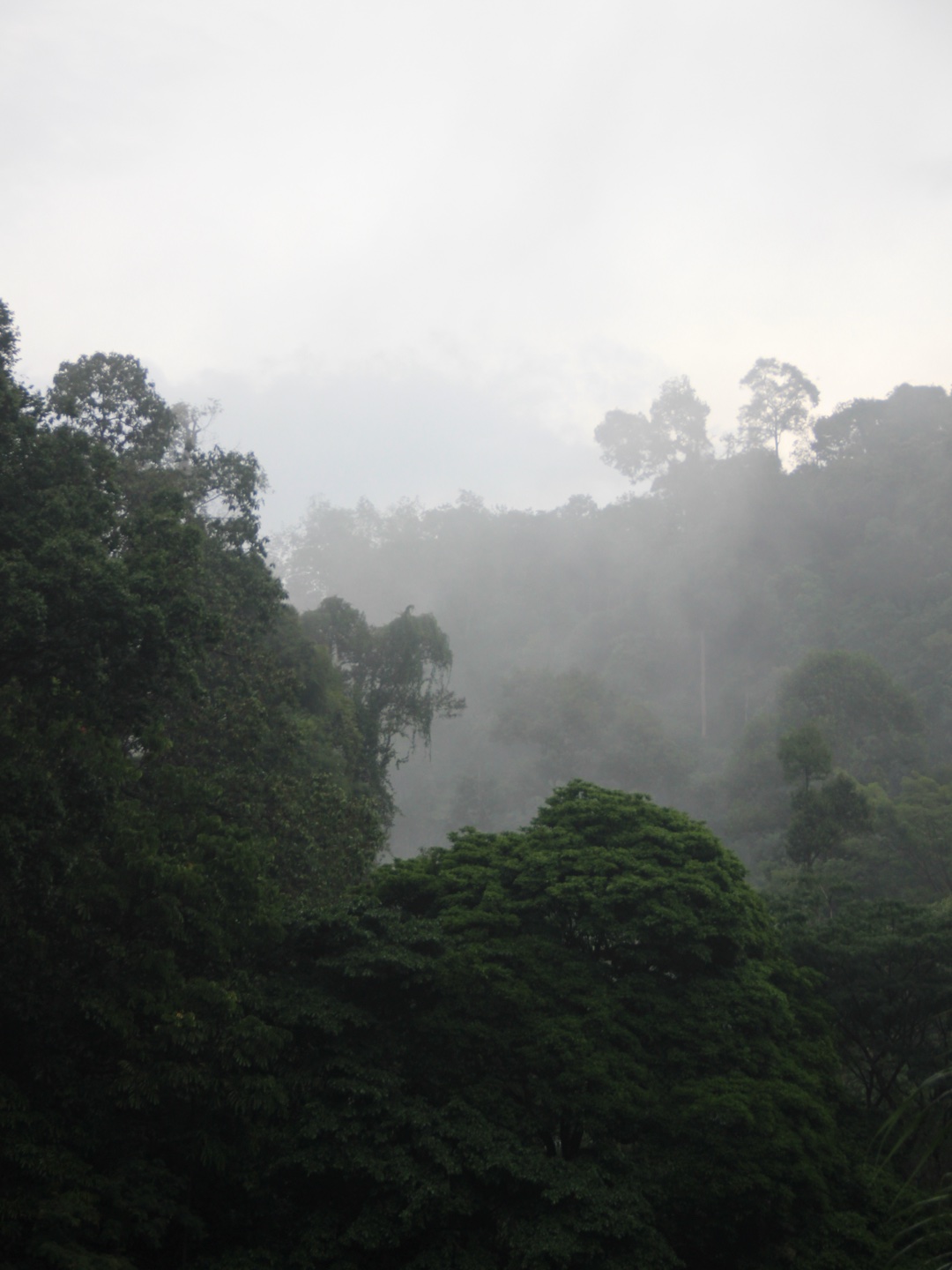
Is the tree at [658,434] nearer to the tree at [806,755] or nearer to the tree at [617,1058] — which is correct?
the tree at [806,755]

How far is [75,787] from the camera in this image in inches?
396

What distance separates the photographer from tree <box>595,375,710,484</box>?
64625mm

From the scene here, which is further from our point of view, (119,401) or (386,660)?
(386,660)

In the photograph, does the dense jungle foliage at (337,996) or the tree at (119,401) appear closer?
the dense jungle foliage at (337,996)

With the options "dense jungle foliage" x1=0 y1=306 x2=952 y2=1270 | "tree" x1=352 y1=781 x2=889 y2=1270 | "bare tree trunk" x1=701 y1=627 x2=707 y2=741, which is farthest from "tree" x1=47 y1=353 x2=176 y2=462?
"bare tree trunk" x1=701 y1=627 x2=707 y2=741

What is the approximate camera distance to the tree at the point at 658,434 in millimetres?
64625

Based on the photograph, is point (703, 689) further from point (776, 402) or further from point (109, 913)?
point (109, 913)

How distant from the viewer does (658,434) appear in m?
66.0

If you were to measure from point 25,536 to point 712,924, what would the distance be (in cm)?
886

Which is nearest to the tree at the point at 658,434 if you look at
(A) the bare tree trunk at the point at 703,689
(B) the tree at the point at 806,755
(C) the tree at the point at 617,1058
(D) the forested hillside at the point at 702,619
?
(D) the forested hillside at the point at 702,619

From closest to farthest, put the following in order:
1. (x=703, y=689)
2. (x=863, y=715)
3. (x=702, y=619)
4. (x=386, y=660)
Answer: (x=386, y=660) → (x=863, y=715) → (x=703, y=689) → (x=702, y=619)

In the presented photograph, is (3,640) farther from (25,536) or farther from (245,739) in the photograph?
(245,739)

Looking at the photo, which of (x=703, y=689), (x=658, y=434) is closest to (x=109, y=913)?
(x=703, y=689)

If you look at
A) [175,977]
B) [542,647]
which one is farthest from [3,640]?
[542,647]
